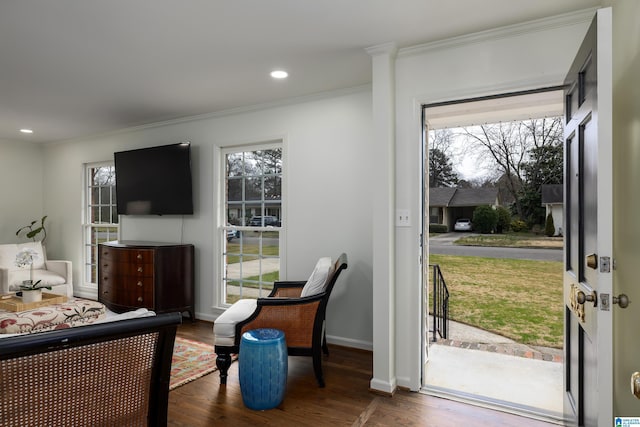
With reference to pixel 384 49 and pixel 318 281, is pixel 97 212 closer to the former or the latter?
pixel 318 281

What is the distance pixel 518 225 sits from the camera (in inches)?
216

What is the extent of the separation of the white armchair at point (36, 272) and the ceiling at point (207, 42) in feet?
7.35

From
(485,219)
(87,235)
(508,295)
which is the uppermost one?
(485,219)

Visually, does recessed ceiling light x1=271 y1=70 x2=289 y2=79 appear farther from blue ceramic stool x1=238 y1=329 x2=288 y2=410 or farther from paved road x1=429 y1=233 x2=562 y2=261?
paved road x1=429 y1=233 x2=562 y2=261

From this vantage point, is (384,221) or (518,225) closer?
(384,221)

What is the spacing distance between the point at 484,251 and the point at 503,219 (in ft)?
1.81

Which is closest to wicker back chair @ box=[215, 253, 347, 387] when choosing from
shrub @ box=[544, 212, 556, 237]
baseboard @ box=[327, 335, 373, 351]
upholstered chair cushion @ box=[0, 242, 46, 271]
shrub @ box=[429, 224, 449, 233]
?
baseboard @ box=[327, 335, 373, 351]

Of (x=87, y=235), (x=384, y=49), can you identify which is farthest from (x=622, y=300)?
(x=87, y=235)

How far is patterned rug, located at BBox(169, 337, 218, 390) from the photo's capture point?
3.02 m

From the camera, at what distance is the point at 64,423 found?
4.16 ft

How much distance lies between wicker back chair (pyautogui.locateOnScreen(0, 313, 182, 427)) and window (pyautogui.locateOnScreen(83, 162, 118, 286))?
482 centimetres

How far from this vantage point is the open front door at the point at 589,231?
1.33m

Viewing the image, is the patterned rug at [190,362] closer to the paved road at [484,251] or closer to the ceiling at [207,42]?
the ceiling at [207,42]

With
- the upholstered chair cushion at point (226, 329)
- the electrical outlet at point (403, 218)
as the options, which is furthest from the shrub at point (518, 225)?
the upholstered chair cushion at point (226, 329)
